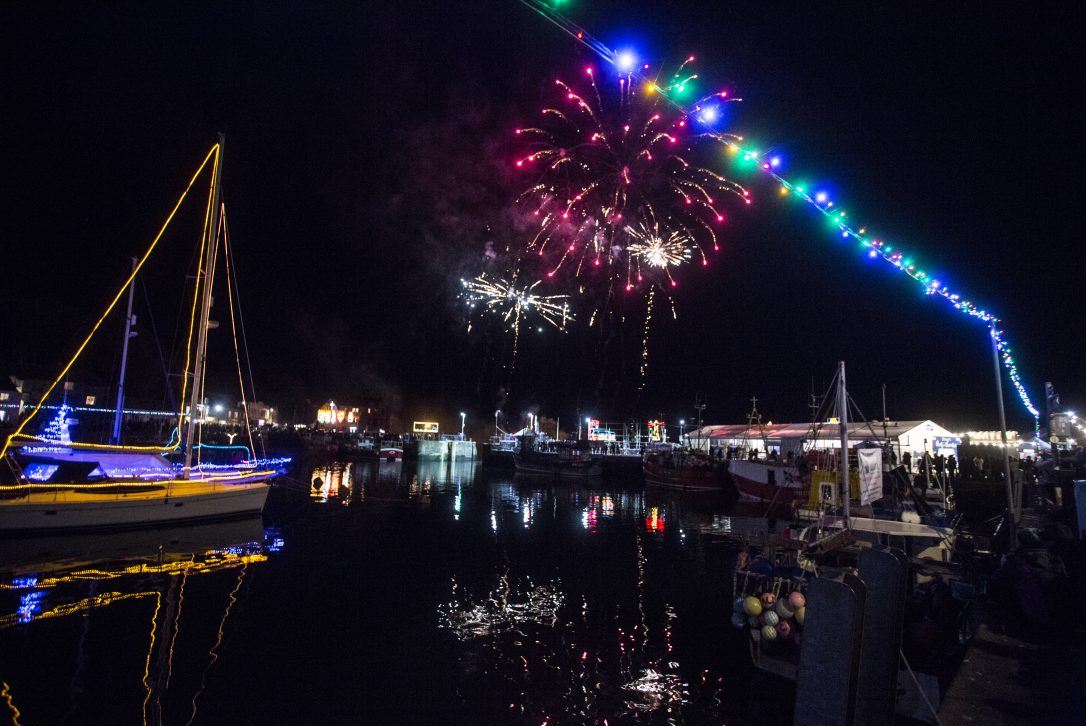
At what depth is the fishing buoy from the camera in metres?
8.97

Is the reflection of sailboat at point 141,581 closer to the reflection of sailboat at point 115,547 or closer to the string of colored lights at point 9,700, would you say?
the reflection of sailboat at point 115,547

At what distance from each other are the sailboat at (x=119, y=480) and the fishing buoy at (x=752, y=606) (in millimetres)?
18403

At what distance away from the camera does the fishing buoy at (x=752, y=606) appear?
29.4 ft

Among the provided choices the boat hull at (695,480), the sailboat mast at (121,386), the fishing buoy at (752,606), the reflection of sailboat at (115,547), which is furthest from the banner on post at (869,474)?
the sailboat mast at (121,386)

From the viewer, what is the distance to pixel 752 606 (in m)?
8.97

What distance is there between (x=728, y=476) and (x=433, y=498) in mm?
23600

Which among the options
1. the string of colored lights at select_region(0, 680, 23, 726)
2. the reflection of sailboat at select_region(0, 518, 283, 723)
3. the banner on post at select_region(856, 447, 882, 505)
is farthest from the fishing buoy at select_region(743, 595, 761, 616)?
the string of colored lights at select_region(0, 680, 23, 726)

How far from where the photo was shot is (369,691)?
816 cm

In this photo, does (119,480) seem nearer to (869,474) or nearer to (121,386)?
(121,386)

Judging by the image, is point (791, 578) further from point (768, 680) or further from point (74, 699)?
point (74, 699)

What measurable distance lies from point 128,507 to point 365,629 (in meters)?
13.5

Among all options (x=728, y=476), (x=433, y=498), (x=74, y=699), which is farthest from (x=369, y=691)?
(x=728, y=476)

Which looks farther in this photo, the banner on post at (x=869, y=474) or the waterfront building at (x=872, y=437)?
the waterfront building at (x=872, y=437)

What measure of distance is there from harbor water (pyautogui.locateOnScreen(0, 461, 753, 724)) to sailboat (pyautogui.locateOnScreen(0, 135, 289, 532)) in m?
0.68
